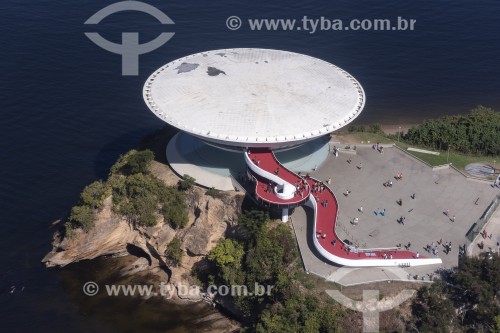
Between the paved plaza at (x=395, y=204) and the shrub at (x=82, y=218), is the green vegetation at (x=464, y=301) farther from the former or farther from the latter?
the shrub at (x=82, y=218)

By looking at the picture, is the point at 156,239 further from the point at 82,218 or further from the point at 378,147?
the point at 378,147

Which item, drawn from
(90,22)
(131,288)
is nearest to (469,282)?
(131,288)

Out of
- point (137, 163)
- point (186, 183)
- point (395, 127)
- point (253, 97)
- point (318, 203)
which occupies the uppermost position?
point (253, 97)

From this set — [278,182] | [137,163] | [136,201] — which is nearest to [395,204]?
[278,182]

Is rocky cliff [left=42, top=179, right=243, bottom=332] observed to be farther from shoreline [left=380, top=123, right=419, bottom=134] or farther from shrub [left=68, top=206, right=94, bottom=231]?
shoreline [left=380, top=123, right=419, bottom=134]

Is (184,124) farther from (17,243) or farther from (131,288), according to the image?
(17,243)

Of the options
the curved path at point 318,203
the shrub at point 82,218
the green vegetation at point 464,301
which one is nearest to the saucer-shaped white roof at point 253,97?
the curved path at point 318,203

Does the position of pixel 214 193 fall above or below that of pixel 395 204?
above

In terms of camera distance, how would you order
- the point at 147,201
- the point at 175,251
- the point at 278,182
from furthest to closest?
the point at 147,201, the point at 175,251, the point at 278,182
